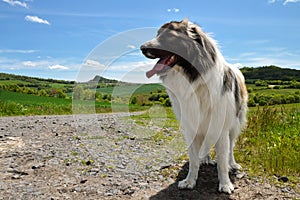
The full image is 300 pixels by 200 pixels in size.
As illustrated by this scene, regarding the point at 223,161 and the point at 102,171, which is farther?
the point at 102,171

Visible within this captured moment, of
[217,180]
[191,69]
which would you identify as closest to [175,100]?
[191,69]

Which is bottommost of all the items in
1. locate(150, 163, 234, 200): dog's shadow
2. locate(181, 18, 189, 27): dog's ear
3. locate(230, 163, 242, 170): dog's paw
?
locate(150, 163, 234, 200): dog's shadow

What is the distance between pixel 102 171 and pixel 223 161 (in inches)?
74.8

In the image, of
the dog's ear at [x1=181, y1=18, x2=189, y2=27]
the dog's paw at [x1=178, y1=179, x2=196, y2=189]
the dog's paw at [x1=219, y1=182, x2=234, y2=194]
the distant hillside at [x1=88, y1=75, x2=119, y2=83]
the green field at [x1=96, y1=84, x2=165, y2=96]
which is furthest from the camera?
the distant hillside at [x1=88, y1=75, x2=119, y2=83]

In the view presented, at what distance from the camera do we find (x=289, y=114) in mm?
8695

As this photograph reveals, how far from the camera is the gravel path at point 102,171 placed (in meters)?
Result: 3.95

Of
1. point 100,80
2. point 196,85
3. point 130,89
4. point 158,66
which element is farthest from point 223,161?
point 100,80

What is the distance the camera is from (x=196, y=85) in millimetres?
3623

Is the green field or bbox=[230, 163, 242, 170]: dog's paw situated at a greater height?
the green field

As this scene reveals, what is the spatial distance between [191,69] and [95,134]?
16.1 feet

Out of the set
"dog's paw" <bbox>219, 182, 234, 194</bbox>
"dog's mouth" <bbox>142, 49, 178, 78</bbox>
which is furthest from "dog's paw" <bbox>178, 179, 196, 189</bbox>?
"dog's mouth" <bbox>142, 49, 178, 78</bbox>

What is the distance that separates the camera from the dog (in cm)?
348

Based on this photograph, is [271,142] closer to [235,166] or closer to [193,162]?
[235,166]

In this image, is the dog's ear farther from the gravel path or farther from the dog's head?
the gravel path
